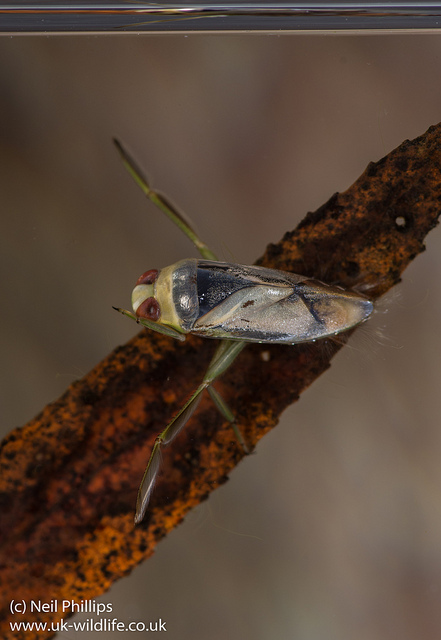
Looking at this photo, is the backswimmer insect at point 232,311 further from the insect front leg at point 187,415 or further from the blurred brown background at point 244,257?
the blurred brown background at point 244,257

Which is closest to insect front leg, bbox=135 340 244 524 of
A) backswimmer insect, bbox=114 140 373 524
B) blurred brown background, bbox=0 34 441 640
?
backswimmer insect, bbox=114 140 373 524

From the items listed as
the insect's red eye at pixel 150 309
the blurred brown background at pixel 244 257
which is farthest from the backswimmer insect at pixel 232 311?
the blurred brown background at pixel 244 257

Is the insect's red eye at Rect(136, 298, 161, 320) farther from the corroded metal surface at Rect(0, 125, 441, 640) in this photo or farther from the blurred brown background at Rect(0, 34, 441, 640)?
the blurred brown background at Rect(0, 34, 441, 640)

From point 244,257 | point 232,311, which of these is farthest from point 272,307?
point 244,257

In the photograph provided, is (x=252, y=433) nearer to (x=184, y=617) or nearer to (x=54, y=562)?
(x=54, y=562)

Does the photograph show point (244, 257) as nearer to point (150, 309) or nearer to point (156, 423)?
point (150, 309)

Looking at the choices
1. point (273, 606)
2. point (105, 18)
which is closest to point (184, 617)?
point (273, 606)
